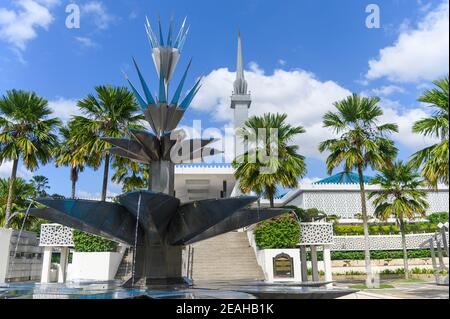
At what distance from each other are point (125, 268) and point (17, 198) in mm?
11822

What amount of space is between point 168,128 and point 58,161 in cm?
1267

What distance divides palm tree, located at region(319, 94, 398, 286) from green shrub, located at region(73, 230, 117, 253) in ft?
36.7

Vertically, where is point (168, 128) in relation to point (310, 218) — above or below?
above

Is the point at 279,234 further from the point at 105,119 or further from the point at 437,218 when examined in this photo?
the point at 437,218

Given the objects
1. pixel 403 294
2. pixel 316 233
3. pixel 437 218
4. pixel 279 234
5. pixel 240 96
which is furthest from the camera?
pixel 240 96

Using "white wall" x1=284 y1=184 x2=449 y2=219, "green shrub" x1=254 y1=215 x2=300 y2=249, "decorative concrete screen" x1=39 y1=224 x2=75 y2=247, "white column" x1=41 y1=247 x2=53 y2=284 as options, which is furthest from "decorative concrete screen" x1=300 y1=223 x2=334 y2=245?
"white wall" x1=284 y1=184 x2=449 y2=219

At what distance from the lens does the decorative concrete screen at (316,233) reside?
701 inches

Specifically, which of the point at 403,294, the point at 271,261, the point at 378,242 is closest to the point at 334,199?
the point at 378,242

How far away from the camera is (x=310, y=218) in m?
20.4

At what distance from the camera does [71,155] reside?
20.1 meters

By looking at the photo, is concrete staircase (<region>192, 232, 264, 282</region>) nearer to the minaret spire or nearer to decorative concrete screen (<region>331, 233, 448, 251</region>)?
decorative concrete screen (<region>331, 233, 448, 251</region>)

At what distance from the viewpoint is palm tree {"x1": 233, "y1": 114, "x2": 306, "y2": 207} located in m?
18.3
